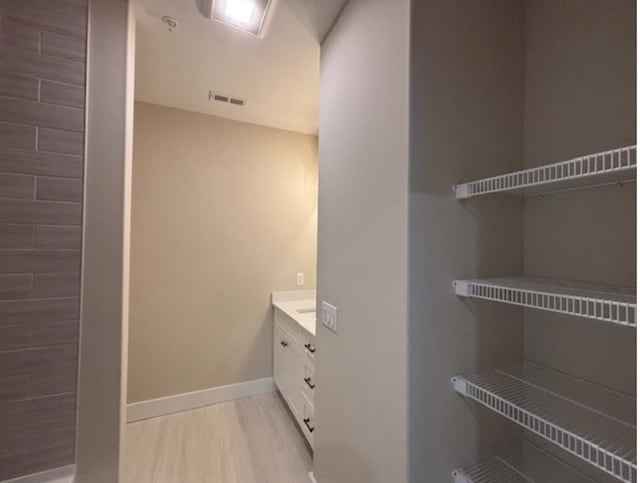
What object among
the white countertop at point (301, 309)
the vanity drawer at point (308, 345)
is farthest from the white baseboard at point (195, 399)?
the vanity drawer at point (308, 345)

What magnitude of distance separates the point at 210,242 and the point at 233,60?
1.46 meters

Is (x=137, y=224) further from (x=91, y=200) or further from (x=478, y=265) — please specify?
(x=478, y=265)

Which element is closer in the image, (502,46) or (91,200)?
(502,46)

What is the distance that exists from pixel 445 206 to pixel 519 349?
69 cm

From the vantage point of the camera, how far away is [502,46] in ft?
3.92

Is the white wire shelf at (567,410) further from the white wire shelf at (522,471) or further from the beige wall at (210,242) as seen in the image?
the beige wall at (210,242)

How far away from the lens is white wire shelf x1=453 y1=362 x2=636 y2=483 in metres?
0.71

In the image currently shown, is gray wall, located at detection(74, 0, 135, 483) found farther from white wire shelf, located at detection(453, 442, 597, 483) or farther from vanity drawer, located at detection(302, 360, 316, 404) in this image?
white wire shelf, located at detection(453, 442, 597, 483)

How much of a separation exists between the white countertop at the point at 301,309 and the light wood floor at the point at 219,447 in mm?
865

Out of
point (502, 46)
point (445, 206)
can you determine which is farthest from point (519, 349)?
point (502, 46)

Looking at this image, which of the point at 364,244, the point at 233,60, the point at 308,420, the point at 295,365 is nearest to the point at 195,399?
the point at 295,365

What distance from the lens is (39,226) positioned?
1.28 meters

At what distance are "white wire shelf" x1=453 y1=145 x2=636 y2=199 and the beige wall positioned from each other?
208 centimetres

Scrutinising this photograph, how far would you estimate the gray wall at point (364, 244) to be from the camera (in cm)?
104
